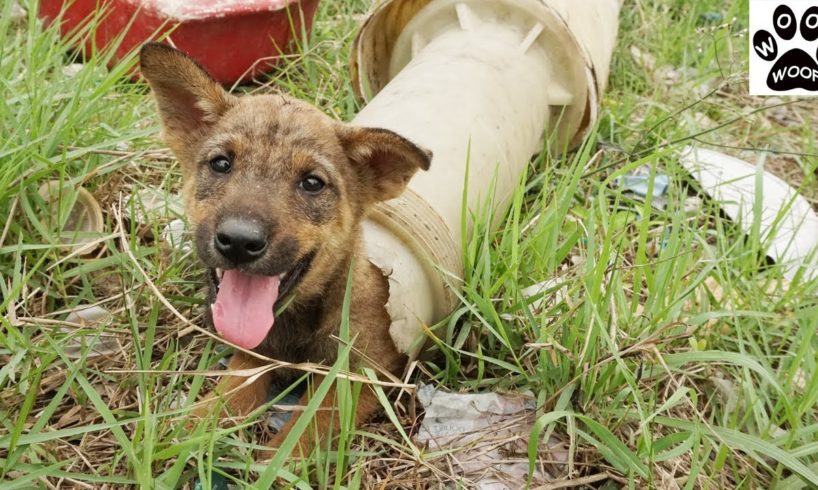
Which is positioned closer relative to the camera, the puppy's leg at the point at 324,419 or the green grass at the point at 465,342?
the green grass at the point at 465,342

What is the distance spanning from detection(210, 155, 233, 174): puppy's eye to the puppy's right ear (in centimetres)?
26

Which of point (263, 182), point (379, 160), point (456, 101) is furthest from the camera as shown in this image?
point (456, 101)

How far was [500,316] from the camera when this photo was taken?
3.35 meters

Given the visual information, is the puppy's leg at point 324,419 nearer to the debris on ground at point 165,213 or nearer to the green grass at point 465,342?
the green grass at point 465,342

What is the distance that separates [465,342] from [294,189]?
1.07 meters

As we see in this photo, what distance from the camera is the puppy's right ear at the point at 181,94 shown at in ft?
10.0

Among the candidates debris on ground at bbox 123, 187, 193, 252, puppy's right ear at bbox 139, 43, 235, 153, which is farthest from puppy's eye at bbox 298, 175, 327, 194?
debris on ground at bbox 123, 187, 193, 252

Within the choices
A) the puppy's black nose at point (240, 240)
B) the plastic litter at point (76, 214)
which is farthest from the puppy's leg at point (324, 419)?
the plastic litter at point (76, 214)

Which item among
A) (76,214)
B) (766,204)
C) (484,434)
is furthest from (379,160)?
(766,204)

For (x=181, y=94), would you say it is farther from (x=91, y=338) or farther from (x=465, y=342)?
(x=465, y=342)

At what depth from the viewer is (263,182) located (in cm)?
294

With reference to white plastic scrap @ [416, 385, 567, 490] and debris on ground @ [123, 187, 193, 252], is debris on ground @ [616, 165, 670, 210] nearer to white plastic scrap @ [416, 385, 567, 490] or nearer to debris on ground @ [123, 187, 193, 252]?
white plastic scrap @ [416, 385, 567, 490]

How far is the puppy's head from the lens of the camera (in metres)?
2.82

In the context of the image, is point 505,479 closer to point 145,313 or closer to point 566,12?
point 145,313
